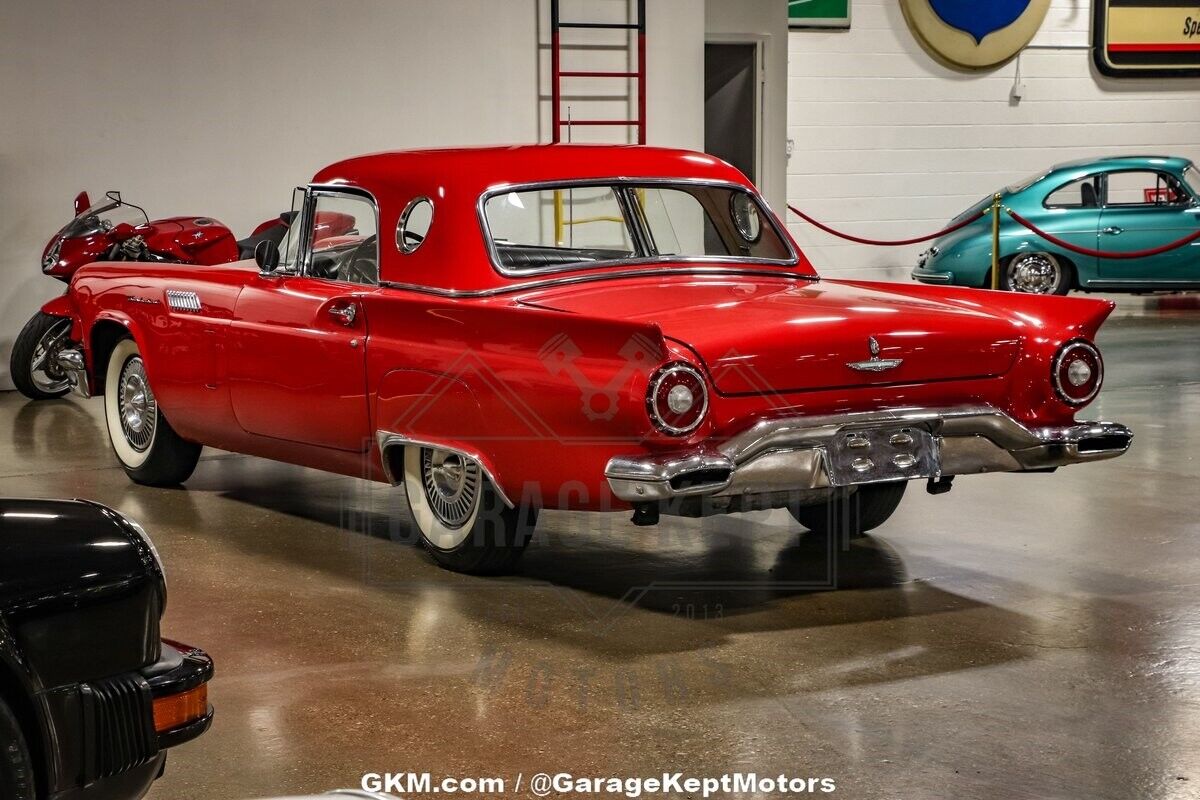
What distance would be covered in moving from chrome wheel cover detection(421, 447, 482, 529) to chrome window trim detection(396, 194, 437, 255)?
0.71 meters

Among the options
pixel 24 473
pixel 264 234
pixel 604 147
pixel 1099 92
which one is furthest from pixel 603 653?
pixel 1099 92

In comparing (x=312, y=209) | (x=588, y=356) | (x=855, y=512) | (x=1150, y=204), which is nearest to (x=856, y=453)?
(x=588, y=356)

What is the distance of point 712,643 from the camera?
4.36 meters

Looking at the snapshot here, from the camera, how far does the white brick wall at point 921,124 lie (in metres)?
18.0

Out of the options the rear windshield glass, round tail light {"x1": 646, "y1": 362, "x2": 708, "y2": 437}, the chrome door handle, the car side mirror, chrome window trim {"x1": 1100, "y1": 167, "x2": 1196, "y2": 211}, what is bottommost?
round tail light {"x1": 646, "y1": 362, "x2": 708, "y2": 437}

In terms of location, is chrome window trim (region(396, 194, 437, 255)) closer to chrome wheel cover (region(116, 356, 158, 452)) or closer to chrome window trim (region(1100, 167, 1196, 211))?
chrome wheel cover (region(116, 356, 158, 452))

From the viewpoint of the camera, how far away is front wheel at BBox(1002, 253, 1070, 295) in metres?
14.4

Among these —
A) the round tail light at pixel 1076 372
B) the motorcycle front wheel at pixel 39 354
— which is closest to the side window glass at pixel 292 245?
the round tail light at pixel 1076 372

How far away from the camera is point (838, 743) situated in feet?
11.6

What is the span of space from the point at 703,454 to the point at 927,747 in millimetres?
1122

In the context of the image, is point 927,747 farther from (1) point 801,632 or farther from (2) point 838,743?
(1) point 801,632

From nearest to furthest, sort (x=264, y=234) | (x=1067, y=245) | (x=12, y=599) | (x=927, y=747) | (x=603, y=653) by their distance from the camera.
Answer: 1. (x=12, y=599)
2. (x=927, y=747)
3. (x=603, y=653)
4. (x=264, y=234)
5. (x=1067, y=245)

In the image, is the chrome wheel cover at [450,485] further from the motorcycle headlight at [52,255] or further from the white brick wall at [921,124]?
the white brick wall at [921,124]

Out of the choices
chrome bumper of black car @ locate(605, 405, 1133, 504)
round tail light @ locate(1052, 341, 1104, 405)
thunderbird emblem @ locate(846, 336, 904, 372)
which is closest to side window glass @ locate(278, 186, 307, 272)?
chrome bumper of black car @ locate(605, 405, 1133, 504)
